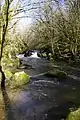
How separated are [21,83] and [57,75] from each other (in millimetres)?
4272

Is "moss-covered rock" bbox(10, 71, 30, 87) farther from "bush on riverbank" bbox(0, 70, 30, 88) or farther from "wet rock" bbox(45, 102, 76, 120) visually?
"wet rock" bbox(45, 102, 76, 120)

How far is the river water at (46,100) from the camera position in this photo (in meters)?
11.3

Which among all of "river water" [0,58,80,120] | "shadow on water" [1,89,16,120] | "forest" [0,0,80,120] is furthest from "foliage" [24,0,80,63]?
"shadow on water" [1,89,16,120]

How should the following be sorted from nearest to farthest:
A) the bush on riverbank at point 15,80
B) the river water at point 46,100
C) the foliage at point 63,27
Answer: the river water at point 46,100 < the bush on riverbank at point 15,80 < the foliage at point 63,27

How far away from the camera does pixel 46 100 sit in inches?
536

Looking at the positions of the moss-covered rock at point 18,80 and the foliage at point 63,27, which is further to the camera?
the foliage at point 63,27

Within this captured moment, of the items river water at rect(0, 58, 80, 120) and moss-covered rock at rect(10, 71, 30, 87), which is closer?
river water at rect(0, 58, 80, 120)

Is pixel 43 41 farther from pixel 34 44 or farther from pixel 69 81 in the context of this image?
pixel 69 81

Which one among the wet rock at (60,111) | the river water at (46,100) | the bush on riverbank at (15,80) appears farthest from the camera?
the bush on riverbank at (15,80)

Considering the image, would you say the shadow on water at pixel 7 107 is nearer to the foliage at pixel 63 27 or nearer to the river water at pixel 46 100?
the river water at pixel 46 100

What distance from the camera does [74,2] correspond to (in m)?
36.8

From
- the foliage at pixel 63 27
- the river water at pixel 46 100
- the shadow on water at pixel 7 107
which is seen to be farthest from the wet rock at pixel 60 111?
the foliage at pixel 63 27

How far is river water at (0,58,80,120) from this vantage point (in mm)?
11281

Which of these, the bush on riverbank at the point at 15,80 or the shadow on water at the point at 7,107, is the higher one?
the shadow on water at the point at 7,107
